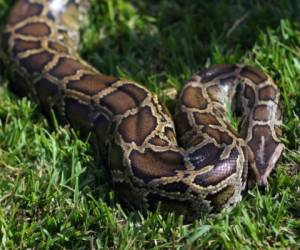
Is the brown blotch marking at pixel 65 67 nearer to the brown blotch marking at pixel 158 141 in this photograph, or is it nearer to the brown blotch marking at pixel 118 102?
the brown blotch marking at pixel 118 102

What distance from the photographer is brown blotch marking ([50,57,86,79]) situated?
657cm

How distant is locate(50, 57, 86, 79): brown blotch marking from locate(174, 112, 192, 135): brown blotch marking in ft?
3.86

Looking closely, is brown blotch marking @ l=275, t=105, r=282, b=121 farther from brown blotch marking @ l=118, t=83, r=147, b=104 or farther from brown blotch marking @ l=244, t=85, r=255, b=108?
brown blotch marking @ l=118, t=83, r=147, b=104

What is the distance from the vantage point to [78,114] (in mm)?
6293

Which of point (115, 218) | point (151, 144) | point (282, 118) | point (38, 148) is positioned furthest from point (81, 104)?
point (282, 118)

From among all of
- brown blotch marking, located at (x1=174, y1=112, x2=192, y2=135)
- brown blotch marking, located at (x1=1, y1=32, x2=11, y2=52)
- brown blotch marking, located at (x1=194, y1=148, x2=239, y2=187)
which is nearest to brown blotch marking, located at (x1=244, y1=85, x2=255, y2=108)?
brown blotch marking, located at (x1=174, y1=112, x2=192, y2=135)

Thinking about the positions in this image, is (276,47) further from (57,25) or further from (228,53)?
(57,25)

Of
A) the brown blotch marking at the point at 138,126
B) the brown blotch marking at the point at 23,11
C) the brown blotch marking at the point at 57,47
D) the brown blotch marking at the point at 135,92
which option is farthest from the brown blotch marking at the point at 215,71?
the brown blotch marking at the point at 23,11

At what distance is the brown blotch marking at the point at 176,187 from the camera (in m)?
5.09

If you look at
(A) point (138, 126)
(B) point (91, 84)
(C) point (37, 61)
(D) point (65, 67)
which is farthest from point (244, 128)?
(C) point (37, 61)

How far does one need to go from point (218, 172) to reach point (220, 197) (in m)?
0.20

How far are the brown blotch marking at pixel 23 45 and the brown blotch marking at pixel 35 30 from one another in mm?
185

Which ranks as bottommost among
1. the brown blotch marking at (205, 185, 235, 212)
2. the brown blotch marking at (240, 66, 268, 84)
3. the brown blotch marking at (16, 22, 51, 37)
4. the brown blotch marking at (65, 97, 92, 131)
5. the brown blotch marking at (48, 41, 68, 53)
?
the brown blotch marking at (205, 185, 235, 212)

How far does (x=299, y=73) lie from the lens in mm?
6449
